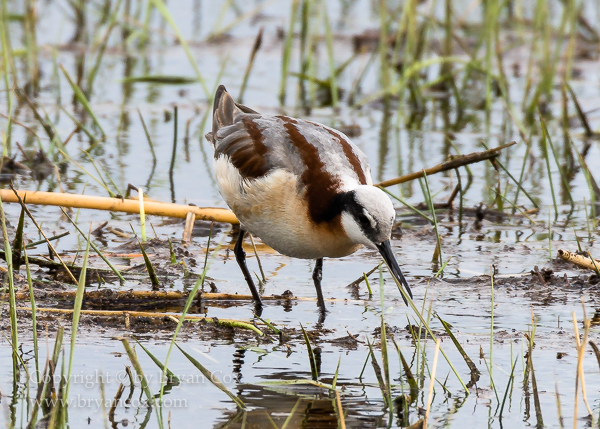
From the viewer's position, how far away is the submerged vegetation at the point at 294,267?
4.34 metres

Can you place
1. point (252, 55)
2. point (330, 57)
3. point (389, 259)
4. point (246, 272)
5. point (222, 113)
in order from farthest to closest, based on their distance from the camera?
point (330, 57) < point (252, 55) < point (222, 113) < point (246, 272) < point (389, 259)

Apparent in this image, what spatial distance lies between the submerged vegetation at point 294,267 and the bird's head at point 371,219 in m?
0.36

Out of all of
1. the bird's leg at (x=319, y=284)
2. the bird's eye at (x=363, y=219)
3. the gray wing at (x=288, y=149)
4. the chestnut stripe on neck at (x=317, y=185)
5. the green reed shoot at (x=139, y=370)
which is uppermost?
the gray wing at (x=288, y=149)

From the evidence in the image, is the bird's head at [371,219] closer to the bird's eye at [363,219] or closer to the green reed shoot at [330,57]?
the bird's eye at [363,219]

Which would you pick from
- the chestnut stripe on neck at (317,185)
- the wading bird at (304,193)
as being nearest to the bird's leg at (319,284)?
the wading bird at (304,193)

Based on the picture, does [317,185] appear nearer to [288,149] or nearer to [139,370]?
[288,149]

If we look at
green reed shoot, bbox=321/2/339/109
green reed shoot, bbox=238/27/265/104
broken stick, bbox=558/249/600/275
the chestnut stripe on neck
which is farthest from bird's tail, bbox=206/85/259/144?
green reed shoot, bbox=321/2/339/109

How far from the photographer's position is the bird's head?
526 centimetres

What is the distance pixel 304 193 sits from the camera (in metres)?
5.66

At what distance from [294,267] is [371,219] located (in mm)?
1765

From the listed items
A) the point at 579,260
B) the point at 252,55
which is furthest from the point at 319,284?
the point at 252,55

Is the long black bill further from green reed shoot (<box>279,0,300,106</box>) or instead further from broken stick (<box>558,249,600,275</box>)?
green reed shoot (<box>279,0,300,106</box>)

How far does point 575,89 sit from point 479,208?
5.50 m

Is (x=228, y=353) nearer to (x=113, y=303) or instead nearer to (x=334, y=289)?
(x=113, y=303)
